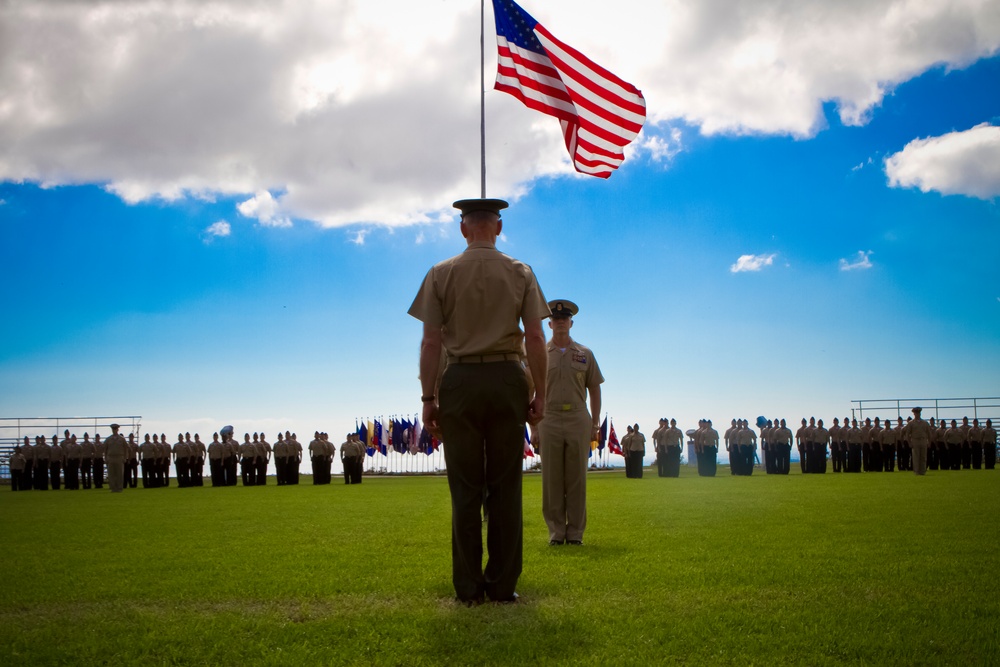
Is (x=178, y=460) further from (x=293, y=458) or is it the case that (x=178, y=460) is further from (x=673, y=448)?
(x=673, y=448)

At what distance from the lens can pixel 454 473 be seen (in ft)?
17.0

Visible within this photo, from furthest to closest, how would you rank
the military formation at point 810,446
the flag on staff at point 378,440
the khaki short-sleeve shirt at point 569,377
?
the flag on staff at point 378,440 < the military formation at point 810,446 < the khaki short-sleeve shirt at point 569,377

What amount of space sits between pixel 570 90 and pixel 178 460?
29.1 m

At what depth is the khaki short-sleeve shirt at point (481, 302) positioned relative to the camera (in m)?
5.20

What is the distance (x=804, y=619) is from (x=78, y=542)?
26.0 ft

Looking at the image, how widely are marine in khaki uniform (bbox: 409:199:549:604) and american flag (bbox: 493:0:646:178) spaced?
5.04 metres

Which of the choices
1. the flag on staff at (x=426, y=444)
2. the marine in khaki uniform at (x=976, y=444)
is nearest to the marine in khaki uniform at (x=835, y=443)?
the marine in khaki uniform at (x=976, y=444)

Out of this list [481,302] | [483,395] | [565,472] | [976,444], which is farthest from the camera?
[976,444]

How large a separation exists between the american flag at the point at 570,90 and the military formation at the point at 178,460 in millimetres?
25291

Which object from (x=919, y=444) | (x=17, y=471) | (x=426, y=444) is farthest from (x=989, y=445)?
(x=17, y=471)

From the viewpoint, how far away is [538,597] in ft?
17.0

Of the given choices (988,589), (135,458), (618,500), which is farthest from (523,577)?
(135,458)

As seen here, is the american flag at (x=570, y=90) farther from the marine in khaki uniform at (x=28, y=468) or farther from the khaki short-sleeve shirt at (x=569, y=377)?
the marine in khaki uniform at (x=28, y=468)

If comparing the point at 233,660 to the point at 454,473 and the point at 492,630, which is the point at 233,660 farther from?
the point at 454,473
